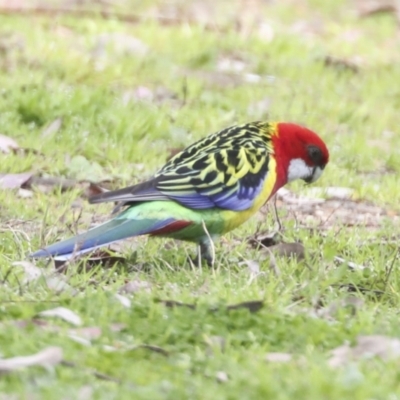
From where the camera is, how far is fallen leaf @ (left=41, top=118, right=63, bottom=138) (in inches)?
278

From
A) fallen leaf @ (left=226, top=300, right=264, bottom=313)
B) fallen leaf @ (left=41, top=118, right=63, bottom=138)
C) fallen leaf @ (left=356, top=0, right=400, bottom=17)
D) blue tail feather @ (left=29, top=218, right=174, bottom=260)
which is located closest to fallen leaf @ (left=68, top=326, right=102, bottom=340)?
fallen leaf @ (left=226, top=300, right=264, bottom=313)

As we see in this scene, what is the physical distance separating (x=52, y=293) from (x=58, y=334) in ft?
1.58

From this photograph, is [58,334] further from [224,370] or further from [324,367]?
[324,367]

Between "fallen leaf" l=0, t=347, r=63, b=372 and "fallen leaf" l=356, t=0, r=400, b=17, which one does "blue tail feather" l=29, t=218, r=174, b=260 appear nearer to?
"fallen leaf" l=0, t=347, r=63, b=372

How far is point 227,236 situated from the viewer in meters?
5.83

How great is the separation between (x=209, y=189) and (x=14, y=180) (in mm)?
1597

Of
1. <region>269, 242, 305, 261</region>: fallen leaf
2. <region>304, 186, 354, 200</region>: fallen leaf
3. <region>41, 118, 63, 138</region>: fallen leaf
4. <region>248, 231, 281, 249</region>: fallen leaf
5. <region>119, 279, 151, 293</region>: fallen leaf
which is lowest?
<region>304, 186, 354, 200</region>: fallen leaf

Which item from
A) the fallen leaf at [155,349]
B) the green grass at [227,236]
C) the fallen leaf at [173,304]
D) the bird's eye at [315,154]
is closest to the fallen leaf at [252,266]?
the green grass at [227,236]

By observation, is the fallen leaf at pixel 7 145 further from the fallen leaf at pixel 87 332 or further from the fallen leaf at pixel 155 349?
the fallen leaf at pixel 155 349

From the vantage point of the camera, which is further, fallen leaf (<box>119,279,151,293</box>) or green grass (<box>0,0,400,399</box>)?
fallen leaf (<box>119,279,151,293</box>)

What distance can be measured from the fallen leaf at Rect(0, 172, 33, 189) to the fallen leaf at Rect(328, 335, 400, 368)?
9.27ft

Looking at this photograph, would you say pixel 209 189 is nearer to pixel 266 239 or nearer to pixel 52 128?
pixel 266 239

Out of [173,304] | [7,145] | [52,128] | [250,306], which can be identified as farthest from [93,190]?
[250,306]

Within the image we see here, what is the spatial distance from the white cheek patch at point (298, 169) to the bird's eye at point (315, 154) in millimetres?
48
